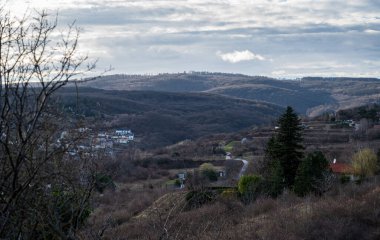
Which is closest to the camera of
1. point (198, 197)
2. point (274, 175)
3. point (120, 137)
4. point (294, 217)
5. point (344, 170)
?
point (120, 137)

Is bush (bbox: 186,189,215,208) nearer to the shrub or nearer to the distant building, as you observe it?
the distant building

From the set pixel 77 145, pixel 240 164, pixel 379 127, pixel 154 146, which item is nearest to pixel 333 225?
pixel 77 145

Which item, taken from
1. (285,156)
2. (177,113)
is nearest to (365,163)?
(285,156)

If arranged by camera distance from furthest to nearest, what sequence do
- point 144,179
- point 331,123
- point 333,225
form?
point 331,123 < point 144,179 < point 333,225

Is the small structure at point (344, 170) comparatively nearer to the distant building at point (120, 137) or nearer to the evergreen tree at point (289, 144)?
the evergreen tree at point (289, 144)

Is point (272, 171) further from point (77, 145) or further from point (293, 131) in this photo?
point (77, 145)

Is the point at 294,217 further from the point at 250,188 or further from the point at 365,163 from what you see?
the point at 365,163

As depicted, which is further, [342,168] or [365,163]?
[342,168]

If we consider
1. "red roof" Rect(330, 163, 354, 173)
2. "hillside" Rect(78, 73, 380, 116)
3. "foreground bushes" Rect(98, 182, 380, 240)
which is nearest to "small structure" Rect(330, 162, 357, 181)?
"red roof" Rect(330, 163, 354, 173)
